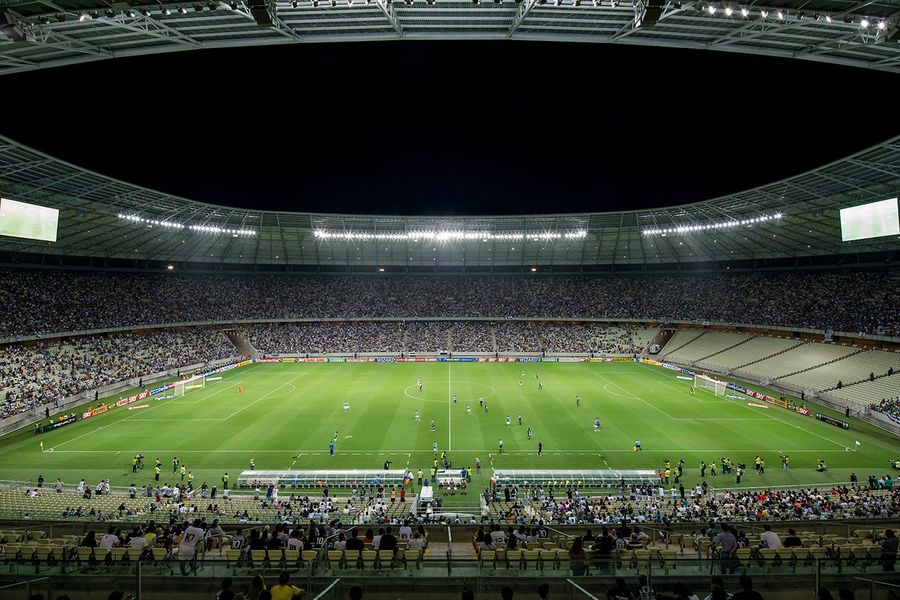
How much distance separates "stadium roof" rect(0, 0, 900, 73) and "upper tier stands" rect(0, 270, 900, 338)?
39.2m

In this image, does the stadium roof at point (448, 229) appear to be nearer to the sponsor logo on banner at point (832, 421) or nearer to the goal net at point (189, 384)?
the goal net at point (189, 384)

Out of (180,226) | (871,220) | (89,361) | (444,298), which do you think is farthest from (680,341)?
(89,361)

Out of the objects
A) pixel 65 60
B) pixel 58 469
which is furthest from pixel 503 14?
pixel 58 469

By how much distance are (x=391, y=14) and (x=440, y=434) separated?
25.6 m

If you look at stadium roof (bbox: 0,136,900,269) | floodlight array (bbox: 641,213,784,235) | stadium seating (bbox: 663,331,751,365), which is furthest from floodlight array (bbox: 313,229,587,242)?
stadium seating (bbox: 663,331,751,365)

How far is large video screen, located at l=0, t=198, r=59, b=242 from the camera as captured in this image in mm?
35906

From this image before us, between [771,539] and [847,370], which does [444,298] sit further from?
[771,539]

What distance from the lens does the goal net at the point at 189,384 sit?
4406 cm

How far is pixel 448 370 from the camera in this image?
57.1m

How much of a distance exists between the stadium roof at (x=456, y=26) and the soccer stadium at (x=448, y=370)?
116 mm

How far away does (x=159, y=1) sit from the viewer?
1322cm

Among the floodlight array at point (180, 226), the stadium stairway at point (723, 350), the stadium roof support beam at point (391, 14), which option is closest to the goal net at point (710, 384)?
the stadium stairway at point (723, 350)

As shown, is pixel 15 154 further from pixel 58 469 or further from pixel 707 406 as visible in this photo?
pixel 707 406

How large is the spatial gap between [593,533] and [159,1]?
20560mm
